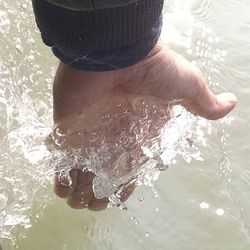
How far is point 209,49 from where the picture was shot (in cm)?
254

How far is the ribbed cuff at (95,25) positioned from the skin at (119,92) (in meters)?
0.11

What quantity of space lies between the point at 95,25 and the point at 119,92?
26 centimetres

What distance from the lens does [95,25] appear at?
52.0 inches

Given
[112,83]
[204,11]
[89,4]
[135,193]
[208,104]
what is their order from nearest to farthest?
1. [89,4]
2. [112,83]
3. [208,104]
4. [135,193]
5. [204,11]

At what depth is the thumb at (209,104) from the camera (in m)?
1.69

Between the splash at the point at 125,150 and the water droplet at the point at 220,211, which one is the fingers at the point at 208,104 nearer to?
the splash at the point at 125,150

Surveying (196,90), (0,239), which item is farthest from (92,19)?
(0,239)

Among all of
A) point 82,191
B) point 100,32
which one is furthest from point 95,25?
point 82,191

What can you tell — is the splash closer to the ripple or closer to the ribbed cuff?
the ribbed cuff

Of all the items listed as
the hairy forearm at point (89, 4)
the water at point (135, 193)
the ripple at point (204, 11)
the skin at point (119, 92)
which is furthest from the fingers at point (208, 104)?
the ripple at point (204, 11)

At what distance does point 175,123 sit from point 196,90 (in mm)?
224

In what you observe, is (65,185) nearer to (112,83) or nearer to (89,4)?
(112,83)

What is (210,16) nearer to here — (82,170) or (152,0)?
(82,170)

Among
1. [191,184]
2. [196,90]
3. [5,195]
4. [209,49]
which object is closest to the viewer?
[196,90]
